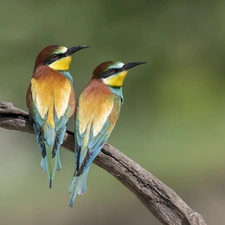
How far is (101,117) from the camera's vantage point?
6.86ft

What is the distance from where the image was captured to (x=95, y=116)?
2082mm

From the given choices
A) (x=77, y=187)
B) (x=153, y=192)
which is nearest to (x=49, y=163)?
(x=77, y=187)

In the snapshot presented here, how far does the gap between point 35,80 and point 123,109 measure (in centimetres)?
438

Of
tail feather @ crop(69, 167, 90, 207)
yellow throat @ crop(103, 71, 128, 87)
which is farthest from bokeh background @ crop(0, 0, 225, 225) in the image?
tail feather @ crop(69, 167, 90, 207)

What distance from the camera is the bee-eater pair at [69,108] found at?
6.46 ft

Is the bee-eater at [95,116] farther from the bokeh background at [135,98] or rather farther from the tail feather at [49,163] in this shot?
the bokeh background at [135,98]

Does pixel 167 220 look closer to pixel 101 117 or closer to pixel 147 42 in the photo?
pixel 101 117

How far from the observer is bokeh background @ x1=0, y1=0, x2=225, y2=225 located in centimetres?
494

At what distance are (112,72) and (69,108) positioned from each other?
0.20m

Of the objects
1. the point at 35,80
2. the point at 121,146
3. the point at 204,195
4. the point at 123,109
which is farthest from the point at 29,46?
the point at 35,80

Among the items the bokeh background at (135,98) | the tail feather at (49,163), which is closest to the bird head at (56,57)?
the tail feather at (49,163)

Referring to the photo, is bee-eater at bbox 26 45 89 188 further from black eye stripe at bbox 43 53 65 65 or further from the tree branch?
the tree branch

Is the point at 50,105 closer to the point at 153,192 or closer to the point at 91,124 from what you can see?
the point at 91,124

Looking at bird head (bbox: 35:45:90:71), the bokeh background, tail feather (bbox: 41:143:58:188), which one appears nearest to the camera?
tail feather (bbox: 41:143:58:188)
